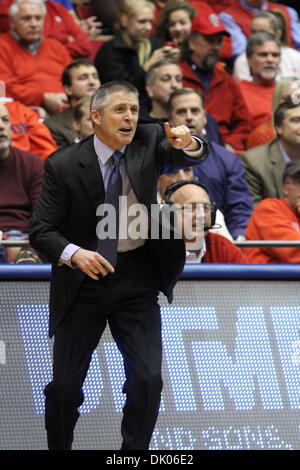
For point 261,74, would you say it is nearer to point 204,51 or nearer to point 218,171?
point 204,51

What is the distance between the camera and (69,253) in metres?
3.92

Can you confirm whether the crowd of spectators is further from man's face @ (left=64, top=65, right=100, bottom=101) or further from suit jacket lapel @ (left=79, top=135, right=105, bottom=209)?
suit jacket lapel @ (left=79, top=135, right=105, bottom=209)

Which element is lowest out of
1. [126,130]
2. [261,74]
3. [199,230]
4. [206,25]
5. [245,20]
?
[199,230]

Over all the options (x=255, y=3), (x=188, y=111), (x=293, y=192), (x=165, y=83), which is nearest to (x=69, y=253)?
(x=293, y=192)

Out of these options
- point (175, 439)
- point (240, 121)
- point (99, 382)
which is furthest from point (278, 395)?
point (240, 121)

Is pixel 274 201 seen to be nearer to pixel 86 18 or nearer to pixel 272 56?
pixel 272 56

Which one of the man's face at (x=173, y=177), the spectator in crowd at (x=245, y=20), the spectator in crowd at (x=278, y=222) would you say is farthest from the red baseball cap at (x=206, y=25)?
the spectator in crowd at (x=278, y=222)

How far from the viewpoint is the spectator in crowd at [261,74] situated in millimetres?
8922

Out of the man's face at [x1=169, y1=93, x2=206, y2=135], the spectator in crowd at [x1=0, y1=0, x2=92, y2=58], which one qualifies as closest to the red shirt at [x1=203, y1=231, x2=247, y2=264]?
the man's face at [x1=169, y1=93, x2=206, y2=135]

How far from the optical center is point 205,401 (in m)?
4.67

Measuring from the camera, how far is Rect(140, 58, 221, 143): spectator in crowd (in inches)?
312

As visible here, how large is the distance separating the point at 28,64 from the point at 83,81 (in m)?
0.83

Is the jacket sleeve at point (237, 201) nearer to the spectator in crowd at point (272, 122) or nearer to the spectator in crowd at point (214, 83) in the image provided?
the spectator in crowd at point (272, 122)
